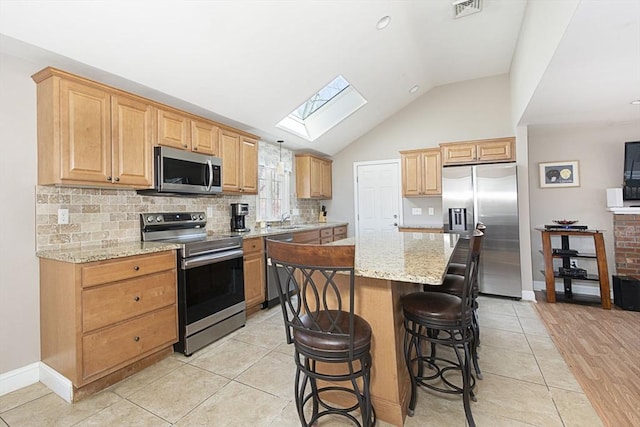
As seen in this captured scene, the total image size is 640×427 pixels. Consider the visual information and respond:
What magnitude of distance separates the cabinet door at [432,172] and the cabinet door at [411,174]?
8 cm

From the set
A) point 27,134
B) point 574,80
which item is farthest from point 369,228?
point 27,134

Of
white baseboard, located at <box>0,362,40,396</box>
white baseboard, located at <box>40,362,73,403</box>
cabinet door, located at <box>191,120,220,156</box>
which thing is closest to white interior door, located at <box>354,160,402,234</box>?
cabinet door, located at <box>191,120,220,156</box>

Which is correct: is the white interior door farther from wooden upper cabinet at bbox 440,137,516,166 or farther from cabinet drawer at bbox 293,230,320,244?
cabinet drawer at bbox 293,230,320,244

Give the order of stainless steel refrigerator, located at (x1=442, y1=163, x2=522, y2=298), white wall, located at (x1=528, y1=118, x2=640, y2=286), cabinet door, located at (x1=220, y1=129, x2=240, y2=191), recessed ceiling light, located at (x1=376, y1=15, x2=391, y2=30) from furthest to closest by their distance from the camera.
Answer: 1. white wall, located at (x1=528, y1=118, x2=640, y2=286)
2. stainless steel refrigerator, located at (x1=442, y1=163, x2=522, y2=298)
3. cabinet door, located at (x1=220, y1=129, x2=240, y2=191)
4. recessed ceiling light, located at (x1=376, y1=15, x2=391, y2=30)

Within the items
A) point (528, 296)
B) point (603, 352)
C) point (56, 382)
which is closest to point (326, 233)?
point (528, 296)

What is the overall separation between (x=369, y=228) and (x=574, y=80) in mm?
3669

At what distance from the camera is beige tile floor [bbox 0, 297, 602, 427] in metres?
1.72

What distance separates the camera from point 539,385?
2018 mm

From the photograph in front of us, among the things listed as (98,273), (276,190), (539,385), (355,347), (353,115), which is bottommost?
(539,385)

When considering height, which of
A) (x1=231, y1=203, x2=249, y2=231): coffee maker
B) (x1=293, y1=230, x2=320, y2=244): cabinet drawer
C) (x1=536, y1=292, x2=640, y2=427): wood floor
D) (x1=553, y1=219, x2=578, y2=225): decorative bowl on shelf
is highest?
(x1=231, y1=203, x2=249, y2=231): coffee maker

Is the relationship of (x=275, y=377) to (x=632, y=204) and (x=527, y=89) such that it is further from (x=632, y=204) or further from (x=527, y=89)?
(x=632, y=204)

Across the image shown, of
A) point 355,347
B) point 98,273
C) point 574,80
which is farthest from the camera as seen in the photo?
point 574,80

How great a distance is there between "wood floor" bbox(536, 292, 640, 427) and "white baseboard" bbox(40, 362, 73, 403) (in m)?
3.28

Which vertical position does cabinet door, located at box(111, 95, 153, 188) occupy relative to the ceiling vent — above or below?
below
